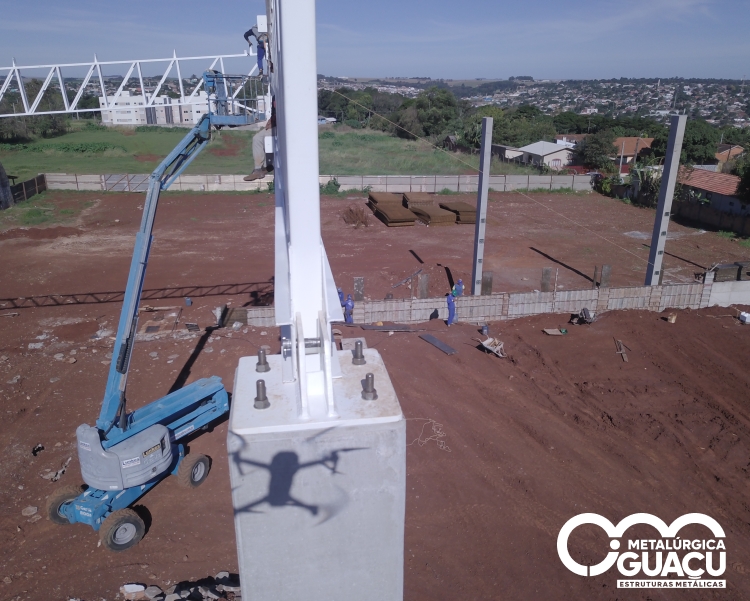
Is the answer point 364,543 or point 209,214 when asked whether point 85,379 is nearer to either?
point 364,543

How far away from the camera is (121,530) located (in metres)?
7.30

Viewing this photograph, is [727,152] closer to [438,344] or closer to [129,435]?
[438,344]

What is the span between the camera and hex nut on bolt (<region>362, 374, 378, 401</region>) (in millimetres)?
2818

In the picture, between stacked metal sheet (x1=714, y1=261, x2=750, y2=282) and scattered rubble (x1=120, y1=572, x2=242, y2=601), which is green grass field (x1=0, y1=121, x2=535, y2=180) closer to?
stacked metal sheet (x1=714, y1=261, x2=750, y2=282)

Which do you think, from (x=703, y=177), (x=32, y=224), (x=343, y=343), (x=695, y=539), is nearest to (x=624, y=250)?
(x=703, y=177)

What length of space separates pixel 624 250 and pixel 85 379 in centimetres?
1842

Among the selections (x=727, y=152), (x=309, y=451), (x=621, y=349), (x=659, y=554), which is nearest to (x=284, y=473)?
(x=309, y=451)

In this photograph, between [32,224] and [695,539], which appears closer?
[695,539]

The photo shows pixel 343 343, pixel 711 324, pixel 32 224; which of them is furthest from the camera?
pixel 32 224

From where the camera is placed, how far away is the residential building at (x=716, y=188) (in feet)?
82.6

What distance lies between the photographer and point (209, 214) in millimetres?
26625

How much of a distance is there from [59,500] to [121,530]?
3.26ft

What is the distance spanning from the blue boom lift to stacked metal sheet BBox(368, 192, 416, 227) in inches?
666

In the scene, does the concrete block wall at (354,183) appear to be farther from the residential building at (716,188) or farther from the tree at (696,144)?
the tree at (696,144)
